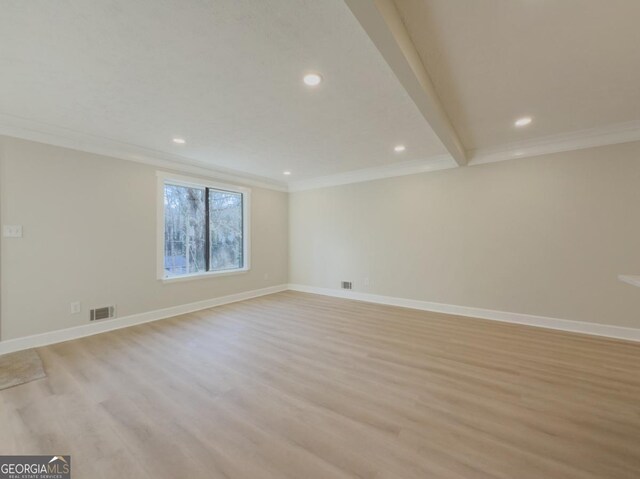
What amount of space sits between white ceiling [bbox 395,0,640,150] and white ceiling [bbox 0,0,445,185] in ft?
1.29

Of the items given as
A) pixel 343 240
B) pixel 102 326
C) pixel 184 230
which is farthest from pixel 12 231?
pixel 343 240

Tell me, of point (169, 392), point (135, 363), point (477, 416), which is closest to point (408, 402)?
point (477, 416)

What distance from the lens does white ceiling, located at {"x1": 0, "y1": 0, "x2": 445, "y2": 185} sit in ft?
4.91

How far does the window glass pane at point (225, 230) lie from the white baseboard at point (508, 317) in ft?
7.47

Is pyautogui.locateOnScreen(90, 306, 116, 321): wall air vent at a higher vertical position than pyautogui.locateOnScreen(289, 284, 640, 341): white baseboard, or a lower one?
higher

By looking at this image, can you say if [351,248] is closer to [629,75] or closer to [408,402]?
[408,402]

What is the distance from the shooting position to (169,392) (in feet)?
6.65

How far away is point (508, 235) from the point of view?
12.1 feet

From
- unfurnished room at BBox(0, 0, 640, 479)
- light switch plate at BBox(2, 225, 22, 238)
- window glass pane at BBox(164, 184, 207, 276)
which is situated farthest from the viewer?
window glass pane at BBox(164, 184, 207, 276)

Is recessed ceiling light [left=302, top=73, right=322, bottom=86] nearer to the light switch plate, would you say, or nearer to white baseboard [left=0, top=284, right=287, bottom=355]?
the light switch plate

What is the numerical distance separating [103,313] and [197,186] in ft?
7.85

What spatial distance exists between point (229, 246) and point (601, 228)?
19.0 ft

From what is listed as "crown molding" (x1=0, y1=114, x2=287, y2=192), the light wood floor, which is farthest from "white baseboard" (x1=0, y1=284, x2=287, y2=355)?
"crown molding" (x1=0, y1=114, x2=287, y2=192)

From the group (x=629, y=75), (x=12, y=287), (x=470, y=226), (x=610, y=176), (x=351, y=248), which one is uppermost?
(x=629, y=75)
